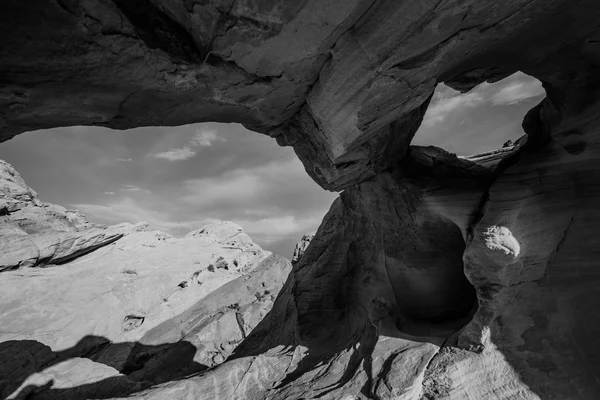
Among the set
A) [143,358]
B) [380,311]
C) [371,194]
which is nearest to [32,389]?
[143,358]

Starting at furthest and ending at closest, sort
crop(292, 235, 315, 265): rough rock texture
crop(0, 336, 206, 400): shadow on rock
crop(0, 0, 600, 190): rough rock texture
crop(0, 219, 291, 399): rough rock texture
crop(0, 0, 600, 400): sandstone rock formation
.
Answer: crop(292, 235, 315, 265): rough rock texture, crop(0, 219, 291, 399): rough rock texture, crop(0, 336, 206, 400): shadow on rock, crop(0, 0, 600, 400): sandstone rock formation, crop(0, 0, 600, 190): rough rock texture

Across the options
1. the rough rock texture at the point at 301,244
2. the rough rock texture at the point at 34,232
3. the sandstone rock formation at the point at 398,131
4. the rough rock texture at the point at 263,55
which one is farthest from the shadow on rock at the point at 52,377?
the rough rock texture at the point at 34,232

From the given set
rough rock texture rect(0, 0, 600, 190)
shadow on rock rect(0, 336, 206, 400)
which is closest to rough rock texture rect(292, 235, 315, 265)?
shadow on rock rect(0, 336, 206, 400)

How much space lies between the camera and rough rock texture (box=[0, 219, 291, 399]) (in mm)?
9609

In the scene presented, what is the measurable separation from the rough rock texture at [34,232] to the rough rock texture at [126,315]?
1307mm

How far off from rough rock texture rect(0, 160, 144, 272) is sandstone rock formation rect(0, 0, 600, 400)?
71.8ft

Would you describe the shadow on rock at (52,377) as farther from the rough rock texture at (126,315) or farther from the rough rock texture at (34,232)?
the rough rock texture at (34,232)

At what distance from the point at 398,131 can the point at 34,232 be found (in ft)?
105

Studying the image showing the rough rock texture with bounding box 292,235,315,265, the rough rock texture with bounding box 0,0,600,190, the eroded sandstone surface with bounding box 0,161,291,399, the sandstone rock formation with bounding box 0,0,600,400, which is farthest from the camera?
the rough rock texture with bounding box 292,235,315,265

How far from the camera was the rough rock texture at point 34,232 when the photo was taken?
67.3 feet

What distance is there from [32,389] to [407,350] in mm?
12059

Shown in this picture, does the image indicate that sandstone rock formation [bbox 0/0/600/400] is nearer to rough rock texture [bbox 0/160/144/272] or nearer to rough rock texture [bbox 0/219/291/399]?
rough rock texture [bbox 0/219/291/399]

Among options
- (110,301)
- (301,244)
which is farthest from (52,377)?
(301,244)

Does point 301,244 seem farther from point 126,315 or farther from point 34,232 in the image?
point 34,232
